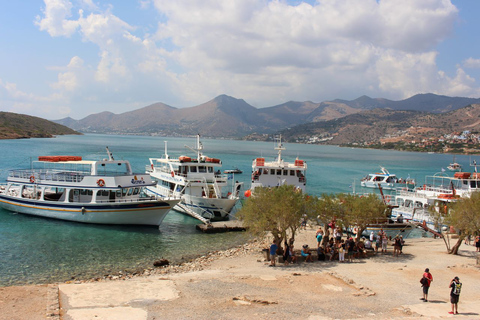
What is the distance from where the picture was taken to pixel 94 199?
102 feet

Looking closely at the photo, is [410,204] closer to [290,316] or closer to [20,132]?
[290,316]

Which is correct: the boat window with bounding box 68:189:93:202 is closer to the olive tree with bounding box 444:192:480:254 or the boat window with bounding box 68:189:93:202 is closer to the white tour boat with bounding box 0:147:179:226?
the white tour boat with bounding box 0:147:179:226

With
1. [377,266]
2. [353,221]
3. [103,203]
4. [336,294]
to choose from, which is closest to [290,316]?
[336,294]

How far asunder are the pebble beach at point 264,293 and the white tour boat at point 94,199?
10238 millimetres

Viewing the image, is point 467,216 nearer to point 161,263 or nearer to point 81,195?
point 161,263

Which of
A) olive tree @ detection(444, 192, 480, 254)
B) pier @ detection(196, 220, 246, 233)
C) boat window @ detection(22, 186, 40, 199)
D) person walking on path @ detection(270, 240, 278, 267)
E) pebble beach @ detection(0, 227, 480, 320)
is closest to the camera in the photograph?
pebble beach @ detection(0, 227, 480, 320)

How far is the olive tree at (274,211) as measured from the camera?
20484 millimetres

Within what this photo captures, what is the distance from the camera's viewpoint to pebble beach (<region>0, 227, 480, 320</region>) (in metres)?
13.3

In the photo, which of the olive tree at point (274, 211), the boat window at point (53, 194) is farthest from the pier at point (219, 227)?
the boat window at point (53, 194)

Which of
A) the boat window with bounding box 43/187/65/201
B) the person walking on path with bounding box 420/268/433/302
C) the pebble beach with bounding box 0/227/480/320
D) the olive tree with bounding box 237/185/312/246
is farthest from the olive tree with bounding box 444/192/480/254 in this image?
the boat window with bounding box 43/187/65/201

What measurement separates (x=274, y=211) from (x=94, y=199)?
1760cm

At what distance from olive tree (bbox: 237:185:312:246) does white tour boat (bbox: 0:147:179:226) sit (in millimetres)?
11578

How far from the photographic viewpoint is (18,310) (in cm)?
1359

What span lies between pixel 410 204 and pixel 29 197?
1509 inches
